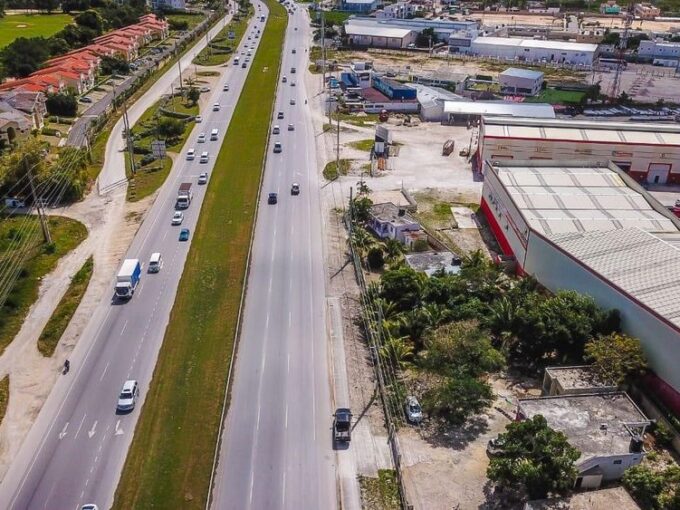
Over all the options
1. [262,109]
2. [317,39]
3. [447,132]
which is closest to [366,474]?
[447,132]

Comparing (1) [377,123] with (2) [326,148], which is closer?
(2) [326,148]

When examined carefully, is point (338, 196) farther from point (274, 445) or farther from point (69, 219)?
point (274, 445)

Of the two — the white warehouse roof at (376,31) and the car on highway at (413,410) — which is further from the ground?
the white warehouse roof at (376,31)

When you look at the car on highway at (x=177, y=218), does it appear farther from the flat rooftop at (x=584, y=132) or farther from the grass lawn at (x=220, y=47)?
the grass lawn at (x=220, y=47)

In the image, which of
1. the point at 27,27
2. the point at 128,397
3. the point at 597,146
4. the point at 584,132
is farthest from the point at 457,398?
the point at 27,27

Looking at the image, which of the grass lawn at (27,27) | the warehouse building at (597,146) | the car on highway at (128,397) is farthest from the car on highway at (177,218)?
the grass lawn at (27,27)

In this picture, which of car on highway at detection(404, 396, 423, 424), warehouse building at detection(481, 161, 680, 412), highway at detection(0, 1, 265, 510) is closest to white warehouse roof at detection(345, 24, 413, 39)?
warehouse building at detection(481, 161, 680, 412)
